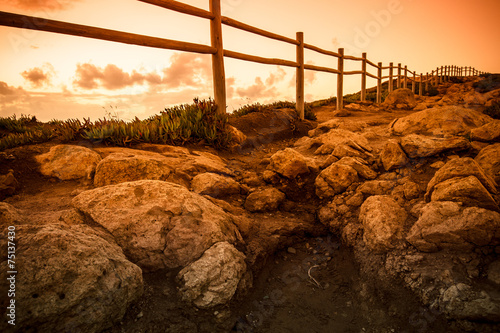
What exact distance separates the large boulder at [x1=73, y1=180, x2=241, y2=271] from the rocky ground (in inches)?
0.5

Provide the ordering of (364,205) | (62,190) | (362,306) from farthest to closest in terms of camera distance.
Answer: (62,190), (364,205), (362,306)

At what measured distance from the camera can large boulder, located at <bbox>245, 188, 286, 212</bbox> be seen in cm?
329

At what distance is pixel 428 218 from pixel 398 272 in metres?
0.54

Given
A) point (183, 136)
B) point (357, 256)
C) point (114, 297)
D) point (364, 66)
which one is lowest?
point (357, 256)

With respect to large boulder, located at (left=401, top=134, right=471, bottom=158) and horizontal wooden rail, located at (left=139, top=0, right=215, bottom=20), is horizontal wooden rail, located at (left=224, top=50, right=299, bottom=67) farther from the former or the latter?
large boulder, located at (left=401, top=134, right=471, bottom=158)

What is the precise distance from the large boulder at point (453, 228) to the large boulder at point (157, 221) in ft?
5.17

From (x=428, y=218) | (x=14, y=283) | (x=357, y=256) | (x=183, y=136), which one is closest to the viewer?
(x=14, y=283)

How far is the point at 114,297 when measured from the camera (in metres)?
1.69

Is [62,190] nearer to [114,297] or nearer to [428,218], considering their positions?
[114,297]

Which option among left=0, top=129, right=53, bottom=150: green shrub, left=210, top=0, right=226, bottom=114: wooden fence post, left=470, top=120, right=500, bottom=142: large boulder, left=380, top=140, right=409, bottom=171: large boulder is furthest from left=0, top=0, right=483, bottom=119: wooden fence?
left=470, top=120, right=500, bottom=142: large boulder

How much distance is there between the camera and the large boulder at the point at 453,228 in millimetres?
2039

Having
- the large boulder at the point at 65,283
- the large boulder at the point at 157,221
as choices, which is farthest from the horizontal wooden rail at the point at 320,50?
the large boulder at the point at 65,283

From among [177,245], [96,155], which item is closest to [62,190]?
[96,155]

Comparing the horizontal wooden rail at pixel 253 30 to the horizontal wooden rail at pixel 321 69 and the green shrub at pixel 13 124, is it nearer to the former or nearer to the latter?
the horizontal wooden rail at pixel 321 69
